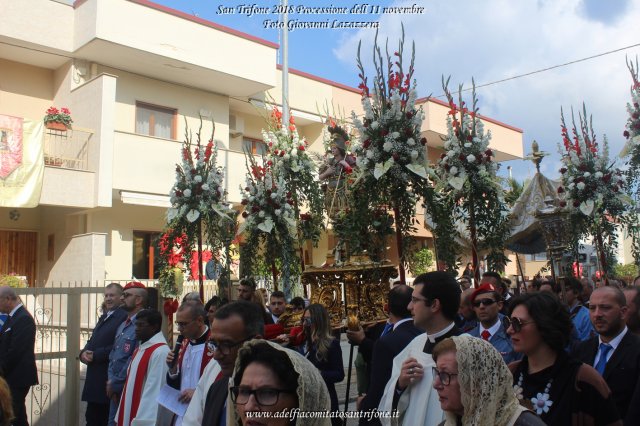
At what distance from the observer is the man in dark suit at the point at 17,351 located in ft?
21.6

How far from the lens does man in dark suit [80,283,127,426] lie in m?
6.50

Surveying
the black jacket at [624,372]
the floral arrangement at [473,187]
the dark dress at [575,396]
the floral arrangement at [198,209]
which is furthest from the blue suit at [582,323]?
the floral arrangement at [198,209]

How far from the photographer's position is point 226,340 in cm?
331

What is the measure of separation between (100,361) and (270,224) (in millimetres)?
3550

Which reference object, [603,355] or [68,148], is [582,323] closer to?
[603,355]

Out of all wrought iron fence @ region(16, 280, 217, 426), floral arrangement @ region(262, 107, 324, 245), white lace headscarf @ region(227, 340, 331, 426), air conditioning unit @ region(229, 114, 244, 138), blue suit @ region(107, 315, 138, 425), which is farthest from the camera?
air conditioning unit @ region(229, 114, 244, 138)

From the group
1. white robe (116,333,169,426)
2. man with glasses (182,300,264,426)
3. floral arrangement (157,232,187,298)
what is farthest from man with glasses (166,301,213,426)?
floral arrangement (157,232,187,298)

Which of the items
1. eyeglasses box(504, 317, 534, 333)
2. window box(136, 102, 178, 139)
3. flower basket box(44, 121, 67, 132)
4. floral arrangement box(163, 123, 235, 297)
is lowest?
eyeglasses box(504, 317, 534, 333)

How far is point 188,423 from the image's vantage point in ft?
11.3

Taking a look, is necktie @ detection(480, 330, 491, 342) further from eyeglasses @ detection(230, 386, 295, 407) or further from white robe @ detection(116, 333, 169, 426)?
eyeglasses @ detection(230, 386, 295, 407)

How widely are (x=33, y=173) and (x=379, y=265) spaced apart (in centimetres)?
1159

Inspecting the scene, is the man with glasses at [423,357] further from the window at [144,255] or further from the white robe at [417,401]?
the window at [144,255]

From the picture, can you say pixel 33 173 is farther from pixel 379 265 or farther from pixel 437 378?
pixel 437 378

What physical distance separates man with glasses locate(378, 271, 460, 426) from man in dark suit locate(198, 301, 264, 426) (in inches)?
33.5
